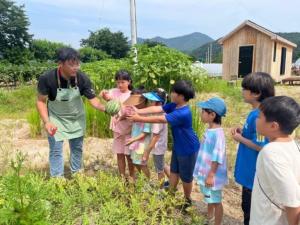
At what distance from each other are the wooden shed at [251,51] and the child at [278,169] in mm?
17376

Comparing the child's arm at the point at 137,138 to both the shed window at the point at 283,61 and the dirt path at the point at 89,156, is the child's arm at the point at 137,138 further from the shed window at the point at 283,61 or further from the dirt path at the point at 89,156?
the shed window at the point at 283,61

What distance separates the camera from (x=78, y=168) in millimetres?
4020

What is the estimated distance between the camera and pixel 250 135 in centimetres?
263

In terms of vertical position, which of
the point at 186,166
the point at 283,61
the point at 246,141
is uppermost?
the point at 283,61

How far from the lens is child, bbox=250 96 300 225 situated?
65.1 inches

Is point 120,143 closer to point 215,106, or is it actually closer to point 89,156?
point 89,156

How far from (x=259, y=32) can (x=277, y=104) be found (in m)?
17.9

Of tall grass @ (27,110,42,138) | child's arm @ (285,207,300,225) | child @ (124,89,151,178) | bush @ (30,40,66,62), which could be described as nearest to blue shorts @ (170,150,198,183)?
child @ (124,89,151,178)

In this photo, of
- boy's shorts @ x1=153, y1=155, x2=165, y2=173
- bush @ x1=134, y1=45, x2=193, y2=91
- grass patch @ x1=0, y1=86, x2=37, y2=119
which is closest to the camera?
boy's shorts @ x1=153, y1=155, x2=165, y2=173

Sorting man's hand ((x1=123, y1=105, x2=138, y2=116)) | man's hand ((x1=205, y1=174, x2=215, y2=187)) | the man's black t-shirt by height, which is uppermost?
the man's black t-shirt

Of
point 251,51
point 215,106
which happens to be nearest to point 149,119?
point 215,106

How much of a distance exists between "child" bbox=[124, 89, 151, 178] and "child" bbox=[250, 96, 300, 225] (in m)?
1.89

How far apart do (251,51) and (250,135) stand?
684 inches

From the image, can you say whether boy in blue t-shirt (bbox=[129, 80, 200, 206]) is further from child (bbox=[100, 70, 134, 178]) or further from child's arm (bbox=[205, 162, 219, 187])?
child (bbox=[100, 70, 134, 178])
